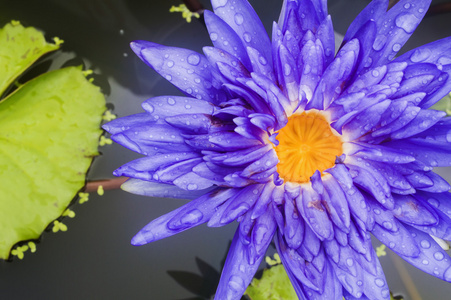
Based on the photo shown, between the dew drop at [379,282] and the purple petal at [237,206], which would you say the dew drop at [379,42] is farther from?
the dew drop at [379,282]

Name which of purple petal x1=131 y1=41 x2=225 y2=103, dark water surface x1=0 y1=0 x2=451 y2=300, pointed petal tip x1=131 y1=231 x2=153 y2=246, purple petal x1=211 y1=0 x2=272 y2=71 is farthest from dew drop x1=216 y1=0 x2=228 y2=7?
dark water surface x1=0 y1=0 x2=451 y2=300

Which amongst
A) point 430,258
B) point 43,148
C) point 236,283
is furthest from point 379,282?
point 43,148

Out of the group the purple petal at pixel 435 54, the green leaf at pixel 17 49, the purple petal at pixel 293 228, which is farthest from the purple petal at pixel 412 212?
the green leaf at pixel 17 49

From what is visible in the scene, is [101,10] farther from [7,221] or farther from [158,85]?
[7,221]

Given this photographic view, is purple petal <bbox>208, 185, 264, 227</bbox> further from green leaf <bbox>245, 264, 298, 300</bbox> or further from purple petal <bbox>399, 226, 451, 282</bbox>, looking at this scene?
green leaf <bbox>245, 264, 298, 300</bbox>

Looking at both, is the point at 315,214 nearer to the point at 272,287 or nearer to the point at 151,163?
the point at 151,163

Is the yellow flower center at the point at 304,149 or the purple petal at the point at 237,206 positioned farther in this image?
the yellow flower center at the point at 304,149

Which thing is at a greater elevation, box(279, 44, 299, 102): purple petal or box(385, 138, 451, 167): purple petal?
box(279, 44, 299, 102): purple petal
